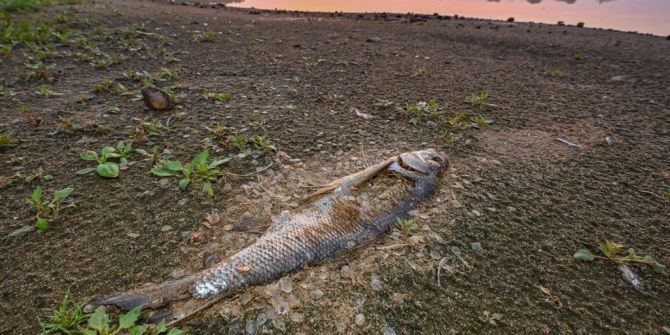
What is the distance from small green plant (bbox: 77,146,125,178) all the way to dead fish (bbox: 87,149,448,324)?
4.34 ft

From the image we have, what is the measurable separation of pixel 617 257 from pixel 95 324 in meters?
3.26

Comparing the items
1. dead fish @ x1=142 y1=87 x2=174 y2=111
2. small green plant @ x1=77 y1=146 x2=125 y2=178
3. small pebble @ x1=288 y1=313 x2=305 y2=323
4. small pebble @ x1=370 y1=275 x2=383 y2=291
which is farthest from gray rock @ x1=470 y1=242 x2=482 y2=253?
dead fish @ x1=142 y1=87 x2=174 y2=111

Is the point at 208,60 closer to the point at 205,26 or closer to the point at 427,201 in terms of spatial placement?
the point at 205,26

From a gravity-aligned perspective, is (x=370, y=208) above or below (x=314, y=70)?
below

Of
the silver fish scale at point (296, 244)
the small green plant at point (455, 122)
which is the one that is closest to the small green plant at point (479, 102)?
the small green plant at point (455, 122)

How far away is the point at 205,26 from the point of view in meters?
8.49

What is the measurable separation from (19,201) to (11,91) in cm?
267

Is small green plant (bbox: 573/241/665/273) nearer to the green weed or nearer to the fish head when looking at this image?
the fish head

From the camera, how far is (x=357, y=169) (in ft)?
10.2

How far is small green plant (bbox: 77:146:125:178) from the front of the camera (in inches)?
106

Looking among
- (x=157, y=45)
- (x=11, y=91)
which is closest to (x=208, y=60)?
(x=157, y=45)

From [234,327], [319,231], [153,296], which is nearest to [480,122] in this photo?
[319,231]

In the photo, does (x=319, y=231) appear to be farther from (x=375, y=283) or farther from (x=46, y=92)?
(x=46, y=92)

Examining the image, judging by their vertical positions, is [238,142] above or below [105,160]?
above
